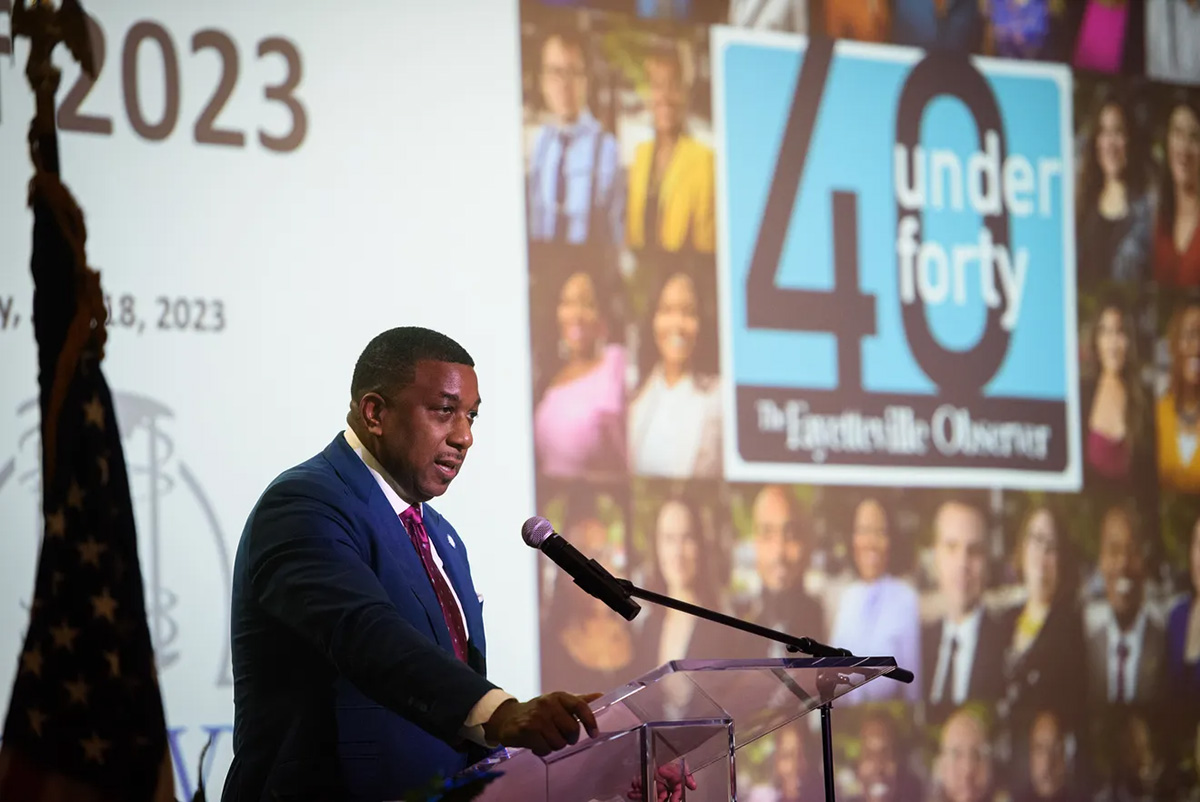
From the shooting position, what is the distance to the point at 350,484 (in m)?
3.68

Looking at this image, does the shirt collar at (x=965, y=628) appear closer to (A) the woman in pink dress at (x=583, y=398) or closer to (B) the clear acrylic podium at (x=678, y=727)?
(A) the woman in pink dress at (x=583, y=398)

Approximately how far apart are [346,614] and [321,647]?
10cm

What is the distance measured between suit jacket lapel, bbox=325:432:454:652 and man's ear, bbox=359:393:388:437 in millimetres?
98

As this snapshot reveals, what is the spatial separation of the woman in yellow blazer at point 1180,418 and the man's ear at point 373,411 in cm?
378

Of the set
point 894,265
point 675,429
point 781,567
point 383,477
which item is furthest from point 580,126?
point 383,477

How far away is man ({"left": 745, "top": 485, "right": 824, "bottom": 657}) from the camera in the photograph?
586 centimetres

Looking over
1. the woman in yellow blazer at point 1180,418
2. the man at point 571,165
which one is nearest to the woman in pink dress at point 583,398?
the man at point 571,165

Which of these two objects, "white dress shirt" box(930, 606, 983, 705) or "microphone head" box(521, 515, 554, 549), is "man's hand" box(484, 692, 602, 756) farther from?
"white dress shirt" box(930, 606, 983, 705)

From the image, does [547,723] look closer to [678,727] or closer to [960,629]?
[678,727]

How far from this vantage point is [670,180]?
582 centimetres

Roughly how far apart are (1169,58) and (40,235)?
201 inches

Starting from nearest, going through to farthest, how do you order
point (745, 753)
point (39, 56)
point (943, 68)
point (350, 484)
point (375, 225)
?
point (39, 56) → point (350, 484) → point (375, 225) → point (745, 753) → point (943, 68)

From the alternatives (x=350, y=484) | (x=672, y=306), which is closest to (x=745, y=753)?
(x=672, y=306)

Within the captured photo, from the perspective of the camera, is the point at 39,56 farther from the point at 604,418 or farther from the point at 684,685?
the point at 604,418
